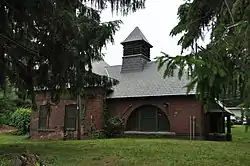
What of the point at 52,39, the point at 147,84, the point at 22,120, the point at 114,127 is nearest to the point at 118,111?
the point at 114,127

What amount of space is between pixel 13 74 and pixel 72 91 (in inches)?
94.9

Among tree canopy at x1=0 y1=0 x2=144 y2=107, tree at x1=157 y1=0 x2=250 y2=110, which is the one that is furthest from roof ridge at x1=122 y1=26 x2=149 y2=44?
tree at x1=157 y1=0 x2=250 y2=110

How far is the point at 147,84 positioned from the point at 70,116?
5700 mm

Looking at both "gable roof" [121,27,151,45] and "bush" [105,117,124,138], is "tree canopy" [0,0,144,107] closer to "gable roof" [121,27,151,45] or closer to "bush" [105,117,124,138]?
"bush" [105,117,124,138]

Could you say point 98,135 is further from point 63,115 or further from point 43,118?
point 43,118

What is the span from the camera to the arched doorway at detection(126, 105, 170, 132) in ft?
63.7

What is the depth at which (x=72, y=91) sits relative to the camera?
1082 centimetres

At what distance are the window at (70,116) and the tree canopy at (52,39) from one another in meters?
10.5

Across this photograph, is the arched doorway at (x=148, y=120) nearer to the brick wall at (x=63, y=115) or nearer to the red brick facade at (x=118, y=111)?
the red brick facade at (x=118, y=111)

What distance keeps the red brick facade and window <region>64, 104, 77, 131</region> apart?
279mm

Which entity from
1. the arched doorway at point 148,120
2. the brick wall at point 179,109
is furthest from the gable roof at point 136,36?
the arched doorway at point 148,120

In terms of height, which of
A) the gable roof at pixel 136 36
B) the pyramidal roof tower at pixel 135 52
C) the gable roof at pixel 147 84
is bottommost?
the gable roof at pixel 147 84

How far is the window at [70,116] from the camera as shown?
69.3ft

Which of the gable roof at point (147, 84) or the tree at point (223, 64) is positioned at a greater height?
the gable roof at point (147, 84)
